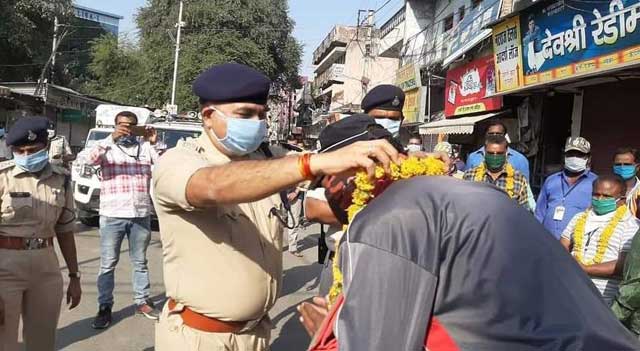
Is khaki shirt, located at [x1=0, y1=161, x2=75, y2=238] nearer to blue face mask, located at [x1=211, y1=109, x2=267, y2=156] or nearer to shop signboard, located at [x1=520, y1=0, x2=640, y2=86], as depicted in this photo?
blue face mask, located at [x1=211, y1=109, x2=267, y2=156]

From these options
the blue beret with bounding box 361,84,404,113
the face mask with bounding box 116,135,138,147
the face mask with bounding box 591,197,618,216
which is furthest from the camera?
the face mask with bounding box 116,135,138,147

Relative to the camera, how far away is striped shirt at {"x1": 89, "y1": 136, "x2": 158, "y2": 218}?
17.6 feet

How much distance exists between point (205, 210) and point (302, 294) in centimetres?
481

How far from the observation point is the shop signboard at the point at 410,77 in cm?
1703

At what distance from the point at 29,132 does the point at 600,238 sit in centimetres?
374

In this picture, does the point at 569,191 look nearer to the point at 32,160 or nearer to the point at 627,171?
the point at 627,171

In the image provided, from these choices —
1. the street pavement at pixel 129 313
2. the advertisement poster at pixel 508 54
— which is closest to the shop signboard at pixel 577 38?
the advertisement poster at pixel 508 54

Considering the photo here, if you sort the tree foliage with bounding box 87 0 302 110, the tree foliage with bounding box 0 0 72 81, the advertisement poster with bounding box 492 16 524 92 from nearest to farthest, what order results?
the advertisement poster with bounding box 492 16 524 92 < the tree foliage with bounding box 0 0 72 81 < the tree foliage with bounding box 87 0 302 110

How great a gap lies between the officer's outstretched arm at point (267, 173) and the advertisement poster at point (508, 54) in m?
8.75

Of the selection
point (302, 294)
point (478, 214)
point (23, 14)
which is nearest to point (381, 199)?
point (478, 214)

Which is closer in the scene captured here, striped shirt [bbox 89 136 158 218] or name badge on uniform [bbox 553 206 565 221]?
name badge on uniform [bbox 553 206 565 221]

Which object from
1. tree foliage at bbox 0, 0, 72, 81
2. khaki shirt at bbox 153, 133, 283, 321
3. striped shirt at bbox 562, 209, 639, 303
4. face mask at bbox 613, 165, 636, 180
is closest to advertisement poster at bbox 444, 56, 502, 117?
face mask at bbox 613, 165, 636, 180

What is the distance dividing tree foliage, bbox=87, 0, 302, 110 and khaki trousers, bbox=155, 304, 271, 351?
26.2 m

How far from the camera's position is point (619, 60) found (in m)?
6.78
